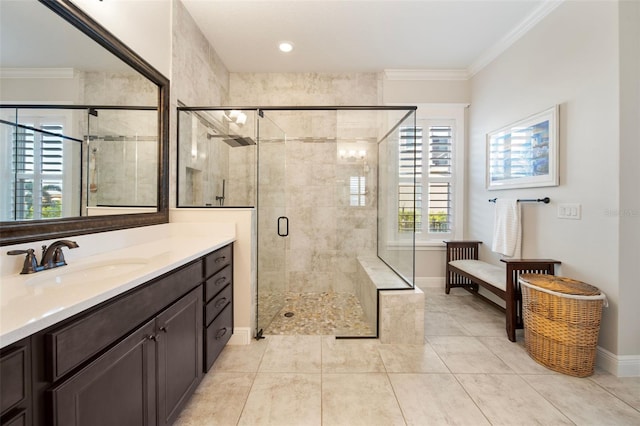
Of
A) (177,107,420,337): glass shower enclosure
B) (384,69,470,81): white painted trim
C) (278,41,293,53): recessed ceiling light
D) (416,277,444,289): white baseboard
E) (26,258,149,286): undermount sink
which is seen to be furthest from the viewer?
(416,277,444,289): white baseboard

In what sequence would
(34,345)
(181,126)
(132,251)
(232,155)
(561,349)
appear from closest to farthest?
(34,345) → (132,251) → (561,349) → (181,126) → (232,155)

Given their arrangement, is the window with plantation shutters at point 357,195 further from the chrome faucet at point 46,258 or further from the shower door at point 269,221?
the chrome faucet at point 46,258

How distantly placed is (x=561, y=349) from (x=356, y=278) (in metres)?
1.63

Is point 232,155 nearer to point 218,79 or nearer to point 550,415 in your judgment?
point 218,79

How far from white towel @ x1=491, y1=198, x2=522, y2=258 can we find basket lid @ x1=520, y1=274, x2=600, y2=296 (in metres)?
0.63

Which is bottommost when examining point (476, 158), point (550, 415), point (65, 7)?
point (550, 415)

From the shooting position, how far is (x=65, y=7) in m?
1.33

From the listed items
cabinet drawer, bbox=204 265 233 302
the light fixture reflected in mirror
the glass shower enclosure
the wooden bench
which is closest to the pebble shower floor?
the glass shower enclosure

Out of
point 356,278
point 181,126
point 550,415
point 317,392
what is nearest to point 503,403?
point 550,415

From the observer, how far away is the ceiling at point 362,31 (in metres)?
2.41

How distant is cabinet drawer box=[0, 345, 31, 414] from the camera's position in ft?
2.00

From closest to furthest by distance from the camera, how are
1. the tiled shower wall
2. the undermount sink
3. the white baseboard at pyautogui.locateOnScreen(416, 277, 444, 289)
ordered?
1. the undermount sink
2. the tiled shower wall
3. the white baseboard at pyautogui.locateOnScreen(416, 277, 444, 289)

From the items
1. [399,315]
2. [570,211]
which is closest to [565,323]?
[570,211]

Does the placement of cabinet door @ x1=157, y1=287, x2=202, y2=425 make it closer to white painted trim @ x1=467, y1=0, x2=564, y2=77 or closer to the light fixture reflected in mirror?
the light fixture reflected in mirror
